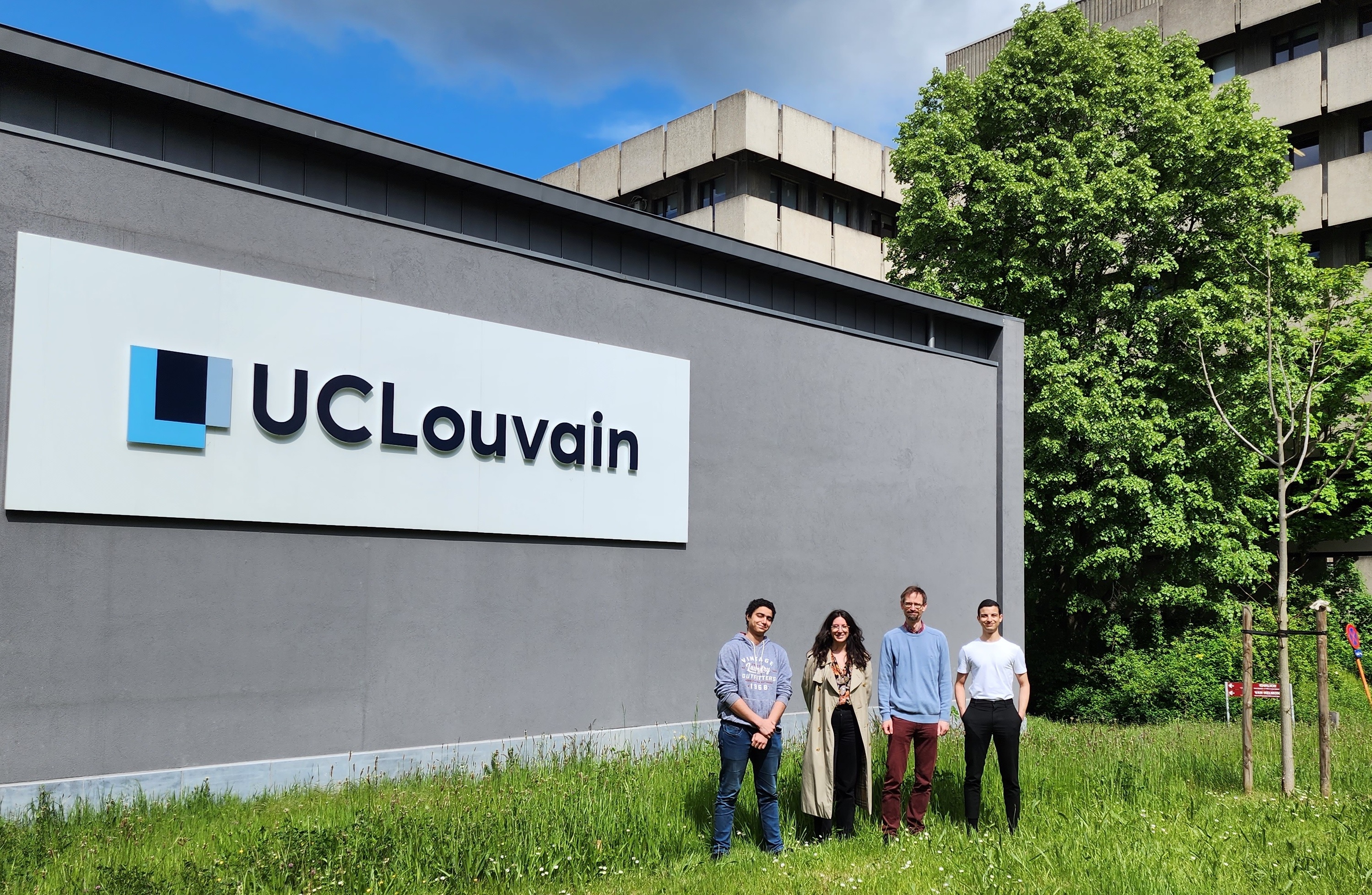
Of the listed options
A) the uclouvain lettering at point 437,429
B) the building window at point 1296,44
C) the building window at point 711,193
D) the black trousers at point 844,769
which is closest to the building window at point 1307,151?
the building window at point 1296,44

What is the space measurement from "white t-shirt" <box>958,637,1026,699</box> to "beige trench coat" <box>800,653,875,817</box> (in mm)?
839

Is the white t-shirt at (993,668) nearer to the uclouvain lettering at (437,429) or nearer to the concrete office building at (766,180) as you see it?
the uclouvain lettering at (437,429)

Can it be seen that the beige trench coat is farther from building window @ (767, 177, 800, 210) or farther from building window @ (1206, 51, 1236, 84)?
building window @ (1206, 51, 1236, 84)

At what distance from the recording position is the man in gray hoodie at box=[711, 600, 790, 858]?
23.8 ft

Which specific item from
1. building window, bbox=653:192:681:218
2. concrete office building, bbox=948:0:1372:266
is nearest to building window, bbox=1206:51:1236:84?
concrete office building, bbox=948:0:1372:266

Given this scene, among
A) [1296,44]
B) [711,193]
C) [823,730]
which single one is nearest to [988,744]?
[823,730]

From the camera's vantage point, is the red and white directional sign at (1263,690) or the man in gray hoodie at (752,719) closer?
the man in gray hoodie at (752,719)

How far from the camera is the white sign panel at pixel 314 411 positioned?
8125 millimetres

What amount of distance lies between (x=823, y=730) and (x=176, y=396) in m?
5.55

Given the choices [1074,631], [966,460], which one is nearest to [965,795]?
[966,460]

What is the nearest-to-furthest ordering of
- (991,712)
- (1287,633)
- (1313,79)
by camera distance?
(991,712) < (1287,633) < (1313,79)

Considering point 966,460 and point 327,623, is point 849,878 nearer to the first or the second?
point 327,623

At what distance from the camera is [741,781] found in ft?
24.0

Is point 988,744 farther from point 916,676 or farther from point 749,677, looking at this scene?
point 749,677
